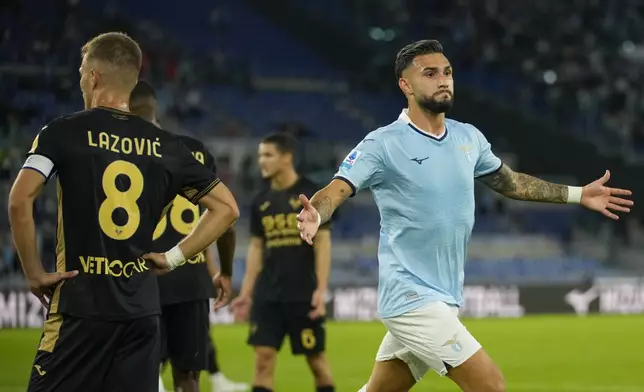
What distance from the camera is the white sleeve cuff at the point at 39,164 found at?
199 inches

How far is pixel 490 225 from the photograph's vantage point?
1037 inches

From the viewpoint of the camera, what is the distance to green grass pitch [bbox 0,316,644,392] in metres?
12.1

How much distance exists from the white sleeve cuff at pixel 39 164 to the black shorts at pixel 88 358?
2.17 feet

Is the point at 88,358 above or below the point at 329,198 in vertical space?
below

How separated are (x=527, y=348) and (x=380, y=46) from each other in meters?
16.1

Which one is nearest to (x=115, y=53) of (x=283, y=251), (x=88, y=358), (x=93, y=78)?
(x=93, y=78)

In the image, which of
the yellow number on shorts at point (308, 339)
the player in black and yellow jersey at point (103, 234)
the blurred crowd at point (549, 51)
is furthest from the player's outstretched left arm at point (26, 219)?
the blurred crowd at point (549, 51)

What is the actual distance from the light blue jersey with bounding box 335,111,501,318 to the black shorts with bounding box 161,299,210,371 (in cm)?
176

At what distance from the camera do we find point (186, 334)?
7.84 metres

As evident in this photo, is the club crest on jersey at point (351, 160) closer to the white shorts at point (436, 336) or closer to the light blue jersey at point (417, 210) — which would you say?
the light blue jersey at point (417, 210)

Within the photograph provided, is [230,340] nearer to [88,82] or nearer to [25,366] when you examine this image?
[25,366]

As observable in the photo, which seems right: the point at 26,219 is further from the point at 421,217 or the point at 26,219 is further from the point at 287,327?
the point at 287,327

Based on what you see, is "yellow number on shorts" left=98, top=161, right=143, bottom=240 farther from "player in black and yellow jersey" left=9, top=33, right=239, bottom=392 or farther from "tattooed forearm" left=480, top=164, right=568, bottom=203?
"tattooed forearm" left=480, top=164, right=568, bottom=203

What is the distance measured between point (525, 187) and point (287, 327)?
3.27 m
